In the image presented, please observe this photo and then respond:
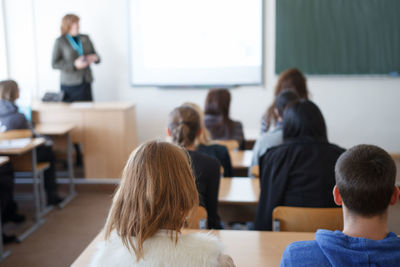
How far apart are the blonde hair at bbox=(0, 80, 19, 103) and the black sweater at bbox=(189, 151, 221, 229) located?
2.23 metres

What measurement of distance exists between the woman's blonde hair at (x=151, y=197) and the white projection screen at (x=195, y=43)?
4687 millimetres

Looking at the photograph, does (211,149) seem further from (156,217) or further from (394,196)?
(394,196)

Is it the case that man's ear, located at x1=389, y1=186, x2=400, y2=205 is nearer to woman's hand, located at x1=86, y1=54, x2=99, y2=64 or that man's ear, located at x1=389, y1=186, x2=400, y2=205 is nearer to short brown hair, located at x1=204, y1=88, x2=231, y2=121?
short brown hair, located at x1=204, y1=88, x2=231, y2=121

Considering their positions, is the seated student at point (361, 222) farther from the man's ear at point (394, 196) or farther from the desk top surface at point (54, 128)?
the desk top surface at point (54, 128)

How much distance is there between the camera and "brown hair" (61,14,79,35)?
5254 millimetres

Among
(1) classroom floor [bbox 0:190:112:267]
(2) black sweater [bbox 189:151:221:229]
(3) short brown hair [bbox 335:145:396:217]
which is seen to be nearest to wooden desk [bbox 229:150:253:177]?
(2) black sweater [bbox 189:151:221:229]

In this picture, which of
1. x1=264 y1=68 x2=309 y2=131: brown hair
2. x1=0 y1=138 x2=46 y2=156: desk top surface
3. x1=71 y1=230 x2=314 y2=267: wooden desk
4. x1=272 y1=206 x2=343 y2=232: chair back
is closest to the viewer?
x1=71 y1=230 x2=314 y2=267: wooden desk

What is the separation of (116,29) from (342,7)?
294cm

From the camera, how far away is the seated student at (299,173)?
2.26 metres

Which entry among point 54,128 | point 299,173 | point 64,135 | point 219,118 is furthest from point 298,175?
point 64,135

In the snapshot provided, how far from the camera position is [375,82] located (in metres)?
5.77

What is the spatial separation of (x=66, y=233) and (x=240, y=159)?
5.49 ft

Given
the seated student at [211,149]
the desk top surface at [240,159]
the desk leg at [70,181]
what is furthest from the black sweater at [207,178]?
the desk leg at [70,181]

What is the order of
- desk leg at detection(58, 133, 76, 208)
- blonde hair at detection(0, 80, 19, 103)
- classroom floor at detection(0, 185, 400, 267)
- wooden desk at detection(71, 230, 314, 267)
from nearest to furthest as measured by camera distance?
wooden desk at detection(71, 230, 314, 267)
classroom floor at detection(0, 185, 400, 267)
blonde hair at detection(0, 80, 19, 103)
desk leg at detection(58, 133, 76, 208)
